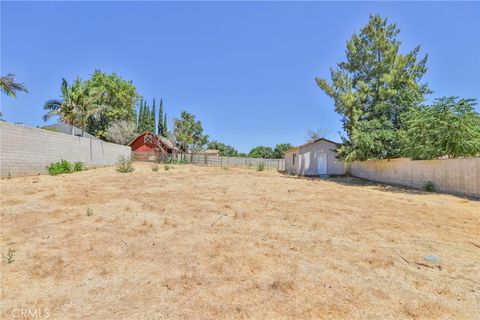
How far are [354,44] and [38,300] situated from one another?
21247 millimetres

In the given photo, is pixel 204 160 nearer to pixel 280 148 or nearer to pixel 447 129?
pixel 447 129

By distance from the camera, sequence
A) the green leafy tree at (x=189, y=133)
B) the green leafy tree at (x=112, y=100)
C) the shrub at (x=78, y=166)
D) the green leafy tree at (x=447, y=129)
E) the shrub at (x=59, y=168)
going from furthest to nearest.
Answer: the green leafy tree at (x=112, y=100), the green leafy tree at (x=189, y=133), the shrub at (x=78, y=166), the shrub at (x=59, y=168), the green leafy tree at (x=447, y=129)

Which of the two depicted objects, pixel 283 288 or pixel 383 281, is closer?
pixel 283 288

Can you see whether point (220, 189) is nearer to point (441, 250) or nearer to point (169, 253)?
point (169, 253)

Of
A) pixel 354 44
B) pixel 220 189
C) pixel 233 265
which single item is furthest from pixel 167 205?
pixel 354 44

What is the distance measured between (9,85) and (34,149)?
2.99m

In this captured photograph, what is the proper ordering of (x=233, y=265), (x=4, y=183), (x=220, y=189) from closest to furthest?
1. (x=233, y=265)
2. (x=4, y=183)
3. (x=220, y=189)

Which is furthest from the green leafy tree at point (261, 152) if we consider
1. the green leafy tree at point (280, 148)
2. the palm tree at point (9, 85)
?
the palm tree at point (9, 85)

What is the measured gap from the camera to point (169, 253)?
14.2 ft

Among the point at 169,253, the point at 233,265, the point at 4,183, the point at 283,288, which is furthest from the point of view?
the point at 4,183

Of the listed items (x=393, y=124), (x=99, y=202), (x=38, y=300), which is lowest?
(x=38, y=300)

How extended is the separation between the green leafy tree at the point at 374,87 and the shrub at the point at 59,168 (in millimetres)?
15025

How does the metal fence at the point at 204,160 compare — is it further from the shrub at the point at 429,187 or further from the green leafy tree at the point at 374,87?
the shrub at the point at 429,187

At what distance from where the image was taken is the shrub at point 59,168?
12.8m
